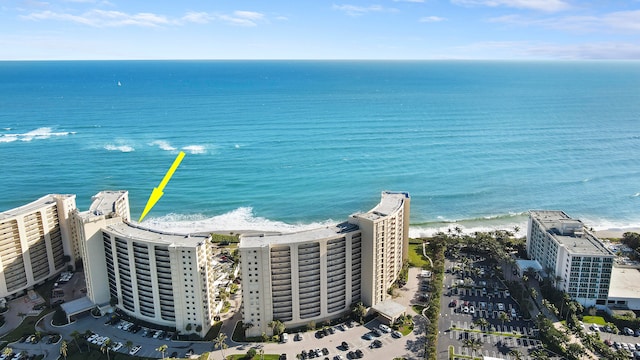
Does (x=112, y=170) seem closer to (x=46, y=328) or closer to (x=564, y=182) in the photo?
(x=46, y=328)

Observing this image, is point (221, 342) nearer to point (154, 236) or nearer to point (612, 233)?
point (154, 236)

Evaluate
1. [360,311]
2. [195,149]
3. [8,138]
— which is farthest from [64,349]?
[8,138]

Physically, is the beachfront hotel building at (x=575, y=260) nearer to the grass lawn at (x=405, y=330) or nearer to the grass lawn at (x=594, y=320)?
the grass lawn at (x=594, y=320)

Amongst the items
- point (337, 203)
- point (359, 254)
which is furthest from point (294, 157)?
point (359, 254)

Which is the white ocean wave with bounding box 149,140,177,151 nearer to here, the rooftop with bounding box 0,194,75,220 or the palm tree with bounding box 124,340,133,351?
the rooftop with bounding box 0,194,75,220

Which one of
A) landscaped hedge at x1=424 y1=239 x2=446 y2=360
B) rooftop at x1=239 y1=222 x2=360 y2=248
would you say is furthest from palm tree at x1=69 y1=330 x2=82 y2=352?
landscaped hedge at x1=424 y1=239 x2=446 y2=360
